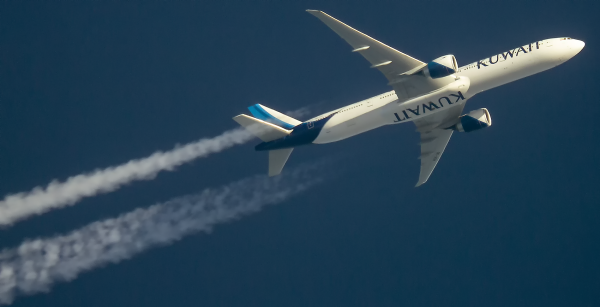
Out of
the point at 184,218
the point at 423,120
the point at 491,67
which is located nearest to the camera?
the point at 491,67

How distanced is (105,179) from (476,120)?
30459 millimetres

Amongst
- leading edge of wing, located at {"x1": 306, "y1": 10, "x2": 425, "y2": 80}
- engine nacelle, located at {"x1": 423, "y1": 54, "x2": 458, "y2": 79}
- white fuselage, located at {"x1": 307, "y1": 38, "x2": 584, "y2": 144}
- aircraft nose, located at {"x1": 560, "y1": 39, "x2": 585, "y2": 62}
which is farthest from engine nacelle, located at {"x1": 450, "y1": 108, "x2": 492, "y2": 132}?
leading edge of wing, located at {"x1": 306, "y1": 10, "x2": 425, "y2": 80}

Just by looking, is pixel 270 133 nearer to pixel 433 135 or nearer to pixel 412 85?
pixel 412 85

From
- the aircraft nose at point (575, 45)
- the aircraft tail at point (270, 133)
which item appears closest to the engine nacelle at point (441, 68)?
the aircraft nose at point (575, 45)

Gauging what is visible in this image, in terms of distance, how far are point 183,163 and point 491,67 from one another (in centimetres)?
2630

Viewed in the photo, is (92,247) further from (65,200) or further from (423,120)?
(423,120)

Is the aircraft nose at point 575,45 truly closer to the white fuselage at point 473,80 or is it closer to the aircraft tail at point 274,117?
the white fuselage at point 473,80

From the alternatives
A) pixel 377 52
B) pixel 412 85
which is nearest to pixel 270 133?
pixel 377 52

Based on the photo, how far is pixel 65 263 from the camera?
56.2 metres

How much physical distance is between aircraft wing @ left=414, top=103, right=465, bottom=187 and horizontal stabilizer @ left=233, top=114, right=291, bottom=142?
11.9m

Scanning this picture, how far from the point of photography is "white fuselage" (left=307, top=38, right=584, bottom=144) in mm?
49594

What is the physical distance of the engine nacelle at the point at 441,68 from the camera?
4772 cm

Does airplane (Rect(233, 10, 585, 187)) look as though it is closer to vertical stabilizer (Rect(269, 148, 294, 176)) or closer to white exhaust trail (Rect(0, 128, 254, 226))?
vertical stabilizer (Rect(269, 148, 294, 176))

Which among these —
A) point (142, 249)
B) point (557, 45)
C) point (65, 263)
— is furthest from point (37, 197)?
point (557, 45)
